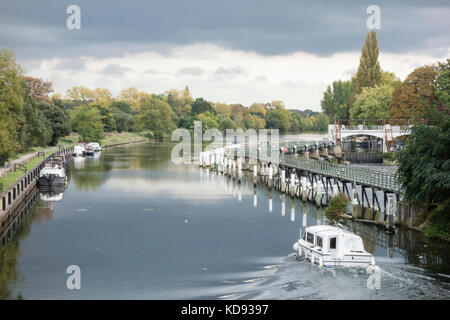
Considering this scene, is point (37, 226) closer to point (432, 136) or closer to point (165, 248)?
point (165, 248)

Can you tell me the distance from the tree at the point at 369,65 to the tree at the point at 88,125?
223ft

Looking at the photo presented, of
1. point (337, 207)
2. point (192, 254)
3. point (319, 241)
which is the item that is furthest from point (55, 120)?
point (319, 241)

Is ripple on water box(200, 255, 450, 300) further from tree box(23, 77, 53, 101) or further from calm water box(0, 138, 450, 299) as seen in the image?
tree box(23, 77, 53, 101)


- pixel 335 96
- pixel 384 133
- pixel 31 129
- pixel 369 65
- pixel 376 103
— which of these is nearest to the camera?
pixel 31 129

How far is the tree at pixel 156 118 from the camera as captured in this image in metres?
180

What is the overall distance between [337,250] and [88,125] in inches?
4648

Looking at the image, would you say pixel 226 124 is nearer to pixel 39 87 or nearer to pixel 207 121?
pixel 207 121

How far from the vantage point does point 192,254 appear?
3250 cm

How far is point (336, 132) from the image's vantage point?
102000 mm

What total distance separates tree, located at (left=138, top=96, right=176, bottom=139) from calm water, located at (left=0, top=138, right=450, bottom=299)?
408 ft

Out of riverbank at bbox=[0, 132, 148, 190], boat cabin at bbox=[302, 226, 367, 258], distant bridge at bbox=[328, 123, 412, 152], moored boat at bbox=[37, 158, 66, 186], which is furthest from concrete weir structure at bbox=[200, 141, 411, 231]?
riverbank at bbox=[0, 132, 148, 190]

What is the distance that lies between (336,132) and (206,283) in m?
79.1

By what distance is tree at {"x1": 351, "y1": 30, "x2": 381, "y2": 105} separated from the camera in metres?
133
